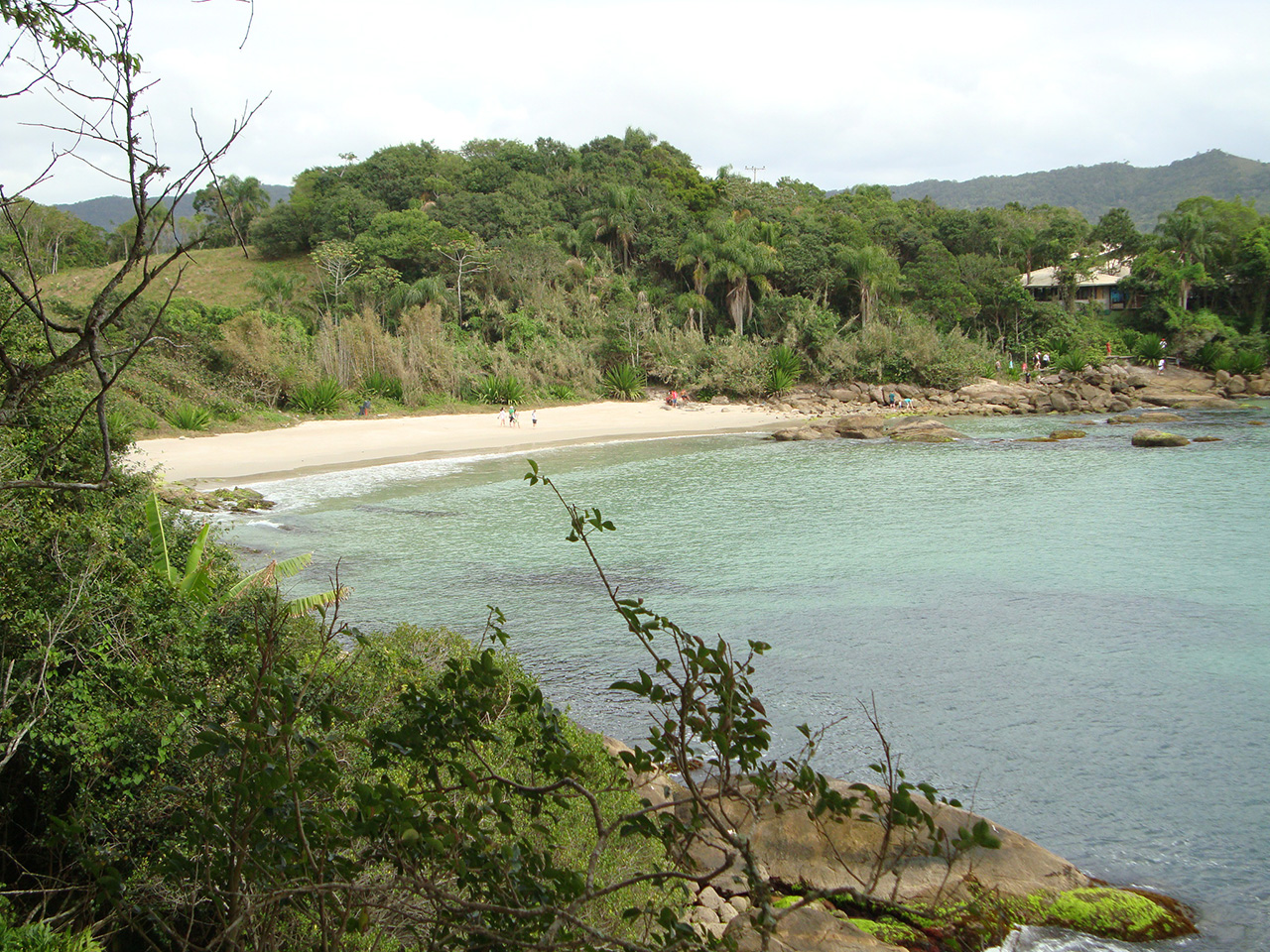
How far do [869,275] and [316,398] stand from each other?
89.2 feet

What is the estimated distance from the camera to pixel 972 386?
39.9 m

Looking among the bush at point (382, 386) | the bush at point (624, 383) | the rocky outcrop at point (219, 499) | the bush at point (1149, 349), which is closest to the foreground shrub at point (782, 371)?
the bush at point (624, 383)

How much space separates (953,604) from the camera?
39.2ft

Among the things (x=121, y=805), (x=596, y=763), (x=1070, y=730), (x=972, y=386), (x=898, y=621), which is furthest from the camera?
(x=972, y=386)

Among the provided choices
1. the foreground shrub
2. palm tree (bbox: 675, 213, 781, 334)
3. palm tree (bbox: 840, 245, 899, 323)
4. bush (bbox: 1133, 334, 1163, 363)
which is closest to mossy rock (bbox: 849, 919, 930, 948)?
the foreground shrub

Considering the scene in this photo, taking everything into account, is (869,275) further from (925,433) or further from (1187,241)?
(1187,241)

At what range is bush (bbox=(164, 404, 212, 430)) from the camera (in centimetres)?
2539

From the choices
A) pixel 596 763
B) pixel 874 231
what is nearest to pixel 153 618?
pixel 596 763

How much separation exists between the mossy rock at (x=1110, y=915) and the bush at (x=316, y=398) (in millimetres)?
28566

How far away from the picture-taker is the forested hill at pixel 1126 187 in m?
140

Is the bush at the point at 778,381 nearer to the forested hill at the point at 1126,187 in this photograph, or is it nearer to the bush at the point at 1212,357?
the bush at the point at 1212,357

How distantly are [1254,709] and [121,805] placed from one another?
9530 millimetres

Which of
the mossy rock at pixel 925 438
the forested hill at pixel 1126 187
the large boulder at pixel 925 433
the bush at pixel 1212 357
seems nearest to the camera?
the mossy rock at pixel 925 438

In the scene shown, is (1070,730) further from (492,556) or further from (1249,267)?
(1249,267)
